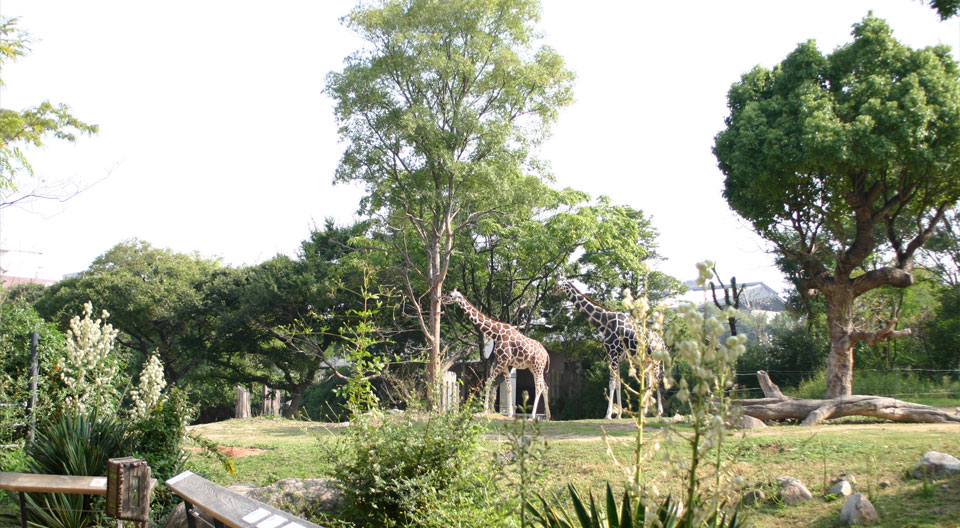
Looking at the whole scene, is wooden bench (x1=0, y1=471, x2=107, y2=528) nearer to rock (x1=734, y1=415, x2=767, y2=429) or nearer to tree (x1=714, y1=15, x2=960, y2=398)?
rock (x1=734, y1=415, x2=767, y2=429)

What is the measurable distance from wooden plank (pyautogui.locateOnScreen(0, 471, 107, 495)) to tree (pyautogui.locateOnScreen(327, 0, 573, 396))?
33.7 feet

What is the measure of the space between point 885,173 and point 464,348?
12467mm

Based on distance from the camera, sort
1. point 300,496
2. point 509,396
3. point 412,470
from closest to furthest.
A: point 412,470
point 300,496
point 509,396

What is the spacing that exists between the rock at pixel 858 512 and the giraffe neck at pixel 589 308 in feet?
33.1

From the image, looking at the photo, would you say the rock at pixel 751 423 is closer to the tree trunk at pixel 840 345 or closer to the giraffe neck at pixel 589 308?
the tree trunk at pixel 840 345

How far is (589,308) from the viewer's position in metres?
16.4

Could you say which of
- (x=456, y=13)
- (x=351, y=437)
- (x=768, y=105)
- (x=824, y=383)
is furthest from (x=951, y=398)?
(x=351, y=437)

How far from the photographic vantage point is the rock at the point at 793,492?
636cm

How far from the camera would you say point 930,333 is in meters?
19.3

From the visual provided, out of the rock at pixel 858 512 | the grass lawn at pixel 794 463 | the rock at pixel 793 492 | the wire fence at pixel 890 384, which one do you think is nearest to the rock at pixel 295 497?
the grass lawn at pixel 794 463

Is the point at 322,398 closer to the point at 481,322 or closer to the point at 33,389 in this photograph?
the point at 481,322

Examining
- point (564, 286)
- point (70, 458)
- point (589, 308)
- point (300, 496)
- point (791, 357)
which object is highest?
point (564, 286)

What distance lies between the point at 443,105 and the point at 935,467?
11.9 m

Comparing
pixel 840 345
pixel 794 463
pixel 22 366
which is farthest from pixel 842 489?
pixel 22 366
